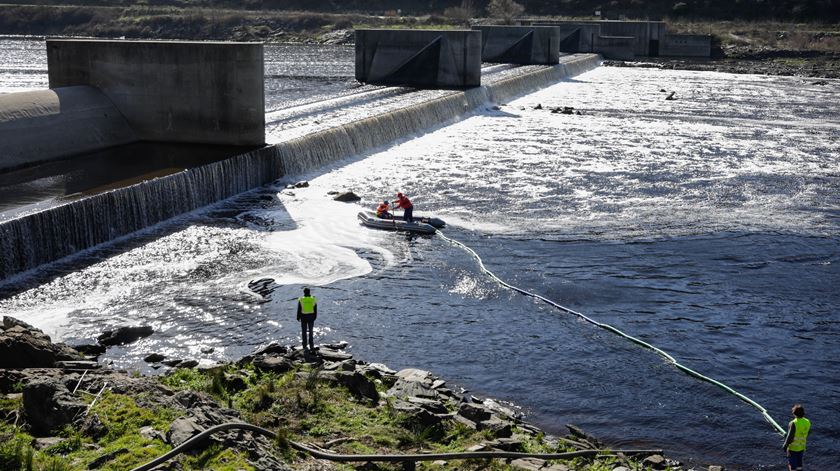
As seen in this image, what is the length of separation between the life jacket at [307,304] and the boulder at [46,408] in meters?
5.14

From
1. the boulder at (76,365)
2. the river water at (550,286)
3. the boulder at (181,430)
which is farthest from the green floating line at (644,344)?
the boulder at (76,365)

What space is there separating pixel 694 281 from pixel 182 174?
13317mm

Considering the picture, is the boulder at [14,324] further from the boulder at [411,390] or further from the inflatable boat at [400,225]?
the inflatable boat at [400,225]

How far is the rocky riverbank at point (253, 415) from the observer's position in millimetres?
10867

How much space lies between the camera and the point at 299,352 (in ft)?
53.6

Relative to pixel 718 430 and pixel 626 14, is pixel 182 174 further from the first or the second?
pixel 626 14

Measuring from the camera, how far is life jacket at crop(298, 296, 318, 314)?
16344 mm

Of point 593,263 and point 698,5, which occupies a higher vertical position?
point 698,5

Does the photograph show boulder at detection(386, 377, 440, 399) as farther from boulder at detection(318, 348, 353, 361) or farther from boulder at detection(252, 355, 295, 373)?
boulder at detection(252, 355, 295, 373)

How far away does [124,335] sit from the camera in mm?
16984

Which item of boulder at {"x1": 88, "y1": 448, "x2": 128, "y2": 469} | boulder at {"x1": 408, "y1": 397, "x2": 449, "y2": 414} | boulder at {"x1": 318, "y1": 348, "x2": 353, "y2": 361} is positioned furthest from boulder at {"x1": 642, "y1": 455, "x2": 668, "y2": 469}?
boulder at {"x1": 88, "y1": 448, "x2": 128, "y2": 469}

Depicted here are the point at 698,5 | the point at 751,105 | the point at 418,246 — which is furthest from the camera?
the point at 698,5

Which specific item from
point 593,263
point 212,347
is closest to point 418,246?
point 593,263

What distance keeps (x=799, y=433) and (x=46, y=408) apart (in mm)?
9418
